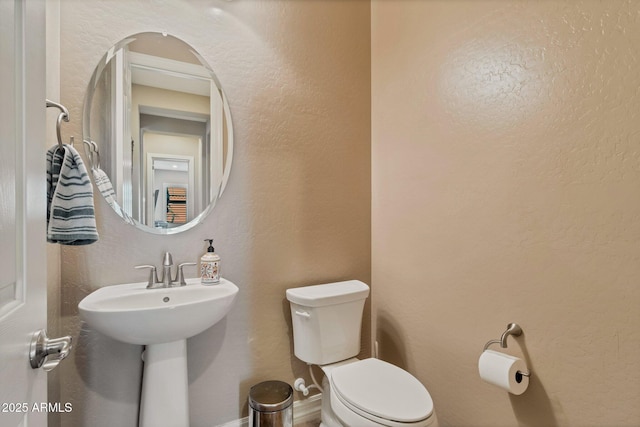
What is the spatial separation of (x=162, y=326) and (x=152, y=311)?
0.24 ft

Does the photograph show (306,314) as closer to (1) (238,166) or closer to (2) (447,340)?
(2) (447,340)

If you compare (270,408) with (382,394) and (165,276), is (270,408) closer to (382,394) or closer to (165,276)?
(382,394)

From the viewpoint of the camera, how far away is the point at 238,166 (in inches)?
63.8

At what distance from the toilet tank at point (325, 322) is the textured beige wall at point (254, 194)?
0.15 metres

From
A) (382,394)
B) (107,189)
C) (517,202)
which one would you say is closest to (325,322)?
(382,394)

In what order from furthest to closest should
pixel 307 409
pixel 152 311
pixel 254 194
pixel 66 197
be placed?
pixel 307 409 < pixel 254 194 < pixel 152 311 < pixel 66 197

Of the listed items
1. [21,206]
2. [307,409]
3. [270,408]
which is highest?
[21,206]

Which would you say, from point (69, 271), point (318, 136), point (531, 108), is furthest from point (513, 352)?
point (69, 271)

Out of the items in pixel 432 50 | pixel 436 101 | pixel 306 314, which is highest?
pixel 432 50

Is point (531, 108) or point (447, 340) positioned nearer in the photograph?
point (531, 108)

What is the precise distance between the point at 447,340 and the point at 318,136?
50.5 inches

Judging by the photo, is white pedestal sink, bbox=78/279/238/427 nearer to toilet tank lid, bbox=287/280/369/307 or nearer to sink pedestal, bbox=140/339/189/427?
sink pedestal, bbox=140/339/189/427

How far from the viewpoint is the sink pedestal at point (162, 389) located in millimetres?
1263

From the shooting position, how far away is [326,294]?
5.18 feet
